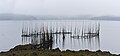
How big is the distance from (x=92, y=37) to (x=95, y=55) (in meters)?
60.7

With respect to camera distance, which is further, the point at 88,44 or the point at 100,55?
the point at 88,44

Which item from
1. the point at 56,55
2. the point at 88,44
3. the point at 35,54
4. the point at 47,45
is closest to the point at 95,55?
the point at 56,55

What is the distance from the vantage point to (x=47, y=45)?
51719 millimetres

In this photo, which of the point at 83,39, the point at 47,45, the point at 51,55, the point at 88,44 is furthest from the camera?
the point at 83,39

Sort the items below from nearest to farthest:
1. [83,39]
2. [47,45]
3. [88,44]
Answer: [47,45], [88,44], [83,39]

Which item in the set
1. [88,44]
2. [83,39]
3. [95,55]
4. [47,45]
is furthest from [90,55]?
[83,39]

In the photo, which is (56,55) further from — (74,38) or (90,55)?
(74,38)

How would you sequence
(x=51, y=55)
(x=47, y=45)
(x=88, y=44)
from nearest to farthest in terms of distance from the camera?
(x=51, y=55), (x=47, y=45), (x=88, y=44)

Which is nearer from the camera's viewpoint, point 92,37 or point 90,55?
point 90,55

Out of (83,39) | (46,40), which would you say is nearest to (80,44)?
(83,39)

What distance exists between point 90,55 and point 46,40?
30039 mm

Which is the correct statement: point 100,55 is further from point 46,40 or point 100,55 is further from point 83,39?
point 83,39

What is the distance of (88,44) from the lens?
241 ft

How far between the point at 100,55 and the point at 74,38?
6399 cm
